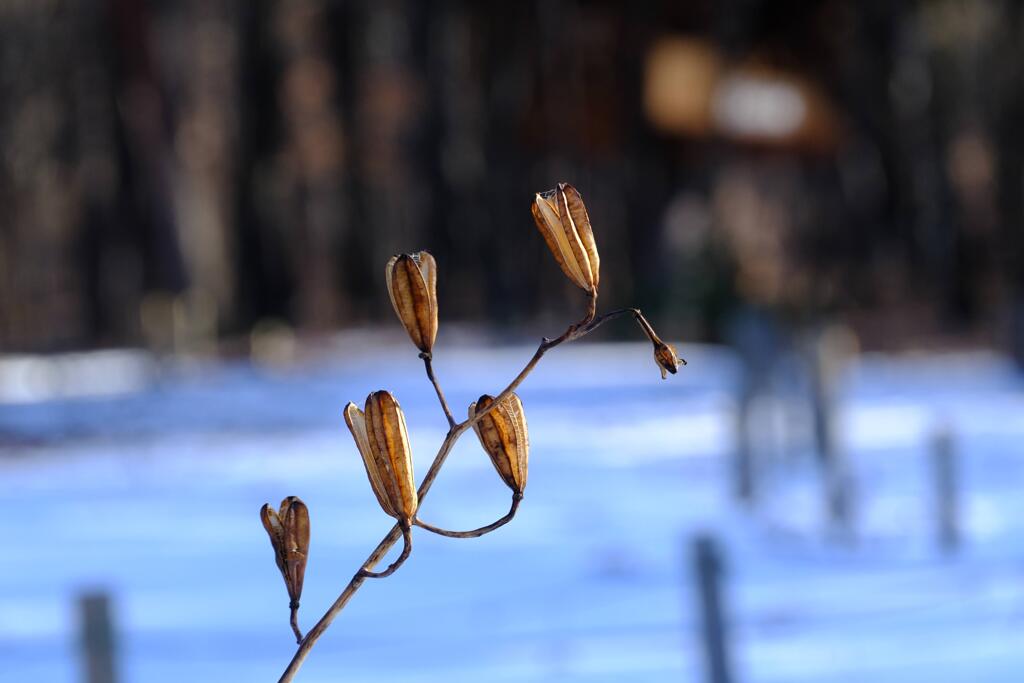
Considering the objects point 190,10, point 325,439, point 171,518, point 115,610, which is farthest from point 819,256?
point 115,610

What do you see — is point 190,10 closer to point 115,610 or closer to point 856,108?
point 856,108

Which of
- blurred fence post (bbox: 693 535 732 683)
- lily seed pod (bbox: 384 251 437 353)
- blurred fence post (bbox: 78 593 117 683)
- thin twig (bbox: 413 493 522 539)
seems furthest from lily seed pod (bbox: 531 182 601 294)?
blurred fence post (bbox: 693 535 732 683)

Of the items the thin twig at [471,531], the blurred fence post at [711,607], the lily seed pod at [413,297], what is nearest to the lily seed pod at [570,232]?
the lily seed pod at [413,297]

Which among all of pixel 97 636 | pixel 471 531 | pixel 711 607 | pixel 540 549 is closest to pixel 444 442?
pixel 471 531

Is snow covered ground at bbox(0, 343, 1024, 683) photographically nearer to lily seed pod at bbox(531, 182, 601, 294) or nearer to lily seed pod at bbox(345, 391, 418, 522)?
lily seed pod at bbox(345, 391, 418, 522)

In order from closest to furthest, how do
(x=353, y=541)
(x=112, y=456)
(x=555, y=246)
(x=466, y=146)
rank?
(x=555, y=246)
(x=353, y=541)
(x=112, y=456)
(x=466, y=146)

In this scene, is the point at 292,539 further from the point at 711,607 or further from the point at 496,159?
the point at 496,159

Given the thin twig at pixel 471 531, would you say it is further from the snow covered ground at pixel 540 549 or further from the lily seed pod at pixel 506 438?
the snow covered ground at pixel 540 549
